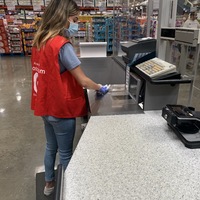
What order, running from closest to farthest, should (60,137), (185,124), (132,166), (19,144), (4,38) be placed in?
(132,166) → (185,124) → (60,137) → (19,144) → (4,38)

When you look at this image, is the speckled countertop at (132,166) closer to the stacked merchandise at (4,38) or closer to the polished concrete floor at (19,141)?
the polished concrete floor at (19,141)

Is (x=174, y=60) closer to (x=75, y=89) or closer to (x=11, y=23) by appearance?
(x=75, y=89)

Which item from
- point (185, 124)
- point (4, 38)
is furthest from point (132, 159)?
point (4, 38)

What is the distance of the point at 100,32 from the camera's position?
8594mm

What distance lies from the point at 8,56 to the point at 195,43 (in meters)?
9.21

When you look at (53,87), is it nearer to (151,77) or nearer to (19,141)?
(151,77)

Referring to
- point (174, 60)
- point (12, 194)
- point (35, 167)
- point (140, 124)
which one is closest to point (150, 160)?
point (140, 124)

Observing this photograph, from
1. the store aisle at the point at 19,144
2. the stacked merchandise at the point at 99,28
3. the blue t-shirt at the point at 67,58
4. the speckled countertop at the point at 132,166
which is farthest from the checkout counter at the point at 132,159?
the stacked merchandise at the point at 99,28

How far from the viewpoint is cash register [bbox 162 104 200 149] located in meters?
1.01

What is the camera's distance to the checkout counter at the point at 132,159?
0.76m

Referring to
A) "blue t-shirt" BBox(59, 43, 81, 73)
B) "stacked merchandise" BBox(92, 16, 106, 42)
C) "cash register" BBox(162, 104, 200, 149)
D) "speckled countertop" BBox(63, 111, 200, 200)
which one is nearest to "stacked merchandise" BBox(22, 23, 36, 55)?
"stacked merchandise" BBox(92, 16, 106, 42)

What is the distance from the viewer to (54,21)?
4.21 ft

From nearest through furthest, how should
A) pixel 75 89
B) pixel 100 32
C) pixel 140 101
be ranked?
pixel 75 89
pixel 140 101
pixel 100 32

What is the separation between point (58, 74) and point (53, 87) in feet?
Result: 0.30
